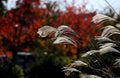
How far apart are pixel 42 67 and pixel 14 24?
7743 millimetres

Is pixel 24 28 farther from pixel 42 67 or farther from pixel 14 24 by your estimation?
pixel 42 67

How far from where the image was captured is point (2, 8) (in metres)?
20.2

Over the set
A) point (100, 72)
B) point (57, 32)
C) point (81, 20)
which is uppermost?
point (81, 20)

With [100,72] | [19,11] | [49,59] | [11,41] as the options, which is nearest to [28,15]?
[19,11]

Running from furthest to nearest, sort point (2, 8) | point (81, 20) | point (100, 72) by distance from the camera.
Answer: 1. point (81, 20)
2. point (2, 8)
3. point (100, 72)

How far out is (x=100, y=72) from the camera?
166 inches

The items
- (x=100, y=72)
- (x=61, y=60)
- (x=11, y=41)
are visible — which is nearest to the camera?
(x=100, y=72)

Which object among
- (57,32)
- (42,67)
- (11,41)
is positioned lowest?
(57,32)

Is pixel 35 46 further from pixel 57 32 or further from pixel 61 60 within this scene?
pixel 57 32

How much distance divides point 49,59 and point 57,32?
10595 mm

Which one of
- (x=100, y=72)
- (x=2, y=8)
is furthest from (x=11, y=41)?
(x=100, y=72)

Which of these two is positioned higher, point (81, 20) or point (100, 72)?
point (81, 20)

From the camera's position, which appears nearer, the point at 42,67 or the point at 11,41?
the point at 42,67

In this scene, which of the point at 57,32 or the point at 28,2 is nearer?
the point at 57,32
